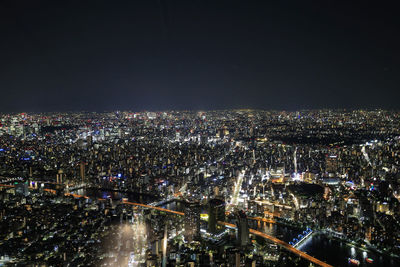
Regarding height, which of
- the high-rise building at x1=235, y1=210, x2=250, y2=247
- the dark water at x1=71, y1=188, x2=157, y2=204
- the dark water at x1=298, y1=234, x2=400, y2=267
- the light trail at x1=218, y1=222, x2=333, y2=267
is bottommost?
the dark water at x1=298, y1=234, x2=400, y2=267

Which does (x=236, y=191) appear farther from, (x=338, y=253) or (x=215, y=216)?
(x=338, y=253)

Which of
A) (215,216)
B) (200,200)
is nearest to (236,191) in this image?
(200,200)

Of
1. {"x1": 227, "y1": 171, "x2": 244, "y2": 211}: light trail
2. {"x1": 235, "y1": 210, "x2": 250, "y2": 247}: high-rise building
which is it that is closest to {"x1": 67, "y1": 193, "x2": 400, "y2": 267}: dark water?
{"x1": 235, "y1": 210, "x2": 250, "y2": 247}: high-rise building

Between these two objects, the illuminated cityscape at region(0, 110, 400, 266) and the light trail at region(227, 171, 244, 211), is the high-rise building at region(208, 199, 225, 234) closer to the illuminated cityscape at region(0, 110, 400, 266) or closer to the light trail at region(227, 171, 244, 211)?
the illuminated cityscape at region(0, 110, 400, 266)

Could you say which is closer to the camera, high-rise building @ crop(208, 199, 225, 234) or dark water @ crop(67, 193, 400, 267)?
dark water @ crop(67, 193, 400, 267)

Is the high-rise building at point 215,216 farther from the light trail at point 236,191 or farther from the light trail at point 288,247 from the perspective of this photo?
the light trail at point 236,191

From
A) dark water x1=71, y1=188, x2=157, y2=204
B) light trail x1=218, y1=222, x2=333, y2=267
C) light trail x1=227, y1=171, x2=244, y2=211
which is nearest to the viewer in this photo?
light trail x1=218, y1=222, x2=333, y2=267

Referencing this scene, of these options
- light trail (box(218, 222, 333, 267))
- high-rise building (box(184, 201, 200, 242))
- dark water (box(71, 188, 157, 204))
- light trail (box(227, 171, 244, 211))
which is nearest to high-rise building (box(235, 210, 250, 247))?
Answer: light trail (box(218, 222, 333, 267))

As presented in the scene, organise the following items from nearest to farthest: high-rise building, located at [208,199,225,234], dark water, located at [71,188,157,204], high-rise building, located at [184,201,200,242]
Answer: high-rise building, located at [184,201,200,242] < high-rise building, located at [208,199,225,234] < dark water, located at [71,188,157,204]

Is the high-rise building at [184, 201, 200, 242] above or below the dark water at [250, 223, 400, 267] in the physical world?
above
